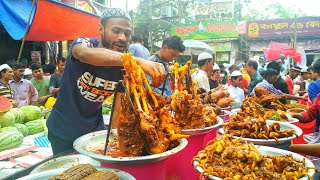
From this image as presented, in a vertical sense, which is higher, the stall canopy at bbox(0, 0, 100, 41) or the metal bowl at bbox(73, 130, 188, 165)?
the stall canopy at bbox(0, 0, 100, 41)

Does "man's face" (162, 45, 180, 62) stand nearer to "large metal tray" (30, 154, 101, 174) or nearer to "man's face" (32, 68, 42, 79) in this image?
"large metal tray" (30, 154, 101, 174)

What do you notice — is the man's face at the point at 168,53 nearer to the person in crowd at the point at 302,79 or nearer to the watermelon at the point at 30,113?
the watermelon at the point at 30,113

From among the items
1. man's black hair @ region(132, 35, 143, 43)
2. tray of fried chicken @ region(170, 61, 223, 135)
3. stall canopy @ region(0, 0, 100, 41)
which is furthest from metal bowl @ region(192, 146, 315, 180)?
man's black hair @ region(132, 35, 143, 43)

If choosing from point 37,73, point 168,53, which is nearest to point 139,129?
point 168,53

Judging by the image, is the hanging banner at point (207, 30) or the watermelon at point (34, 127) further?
the hanging banner at point (207, 30)

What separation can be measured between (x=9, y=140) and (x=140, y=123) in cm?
283

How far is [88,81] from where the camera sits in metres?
2.26

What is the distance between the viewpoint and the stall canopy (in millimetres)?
5933

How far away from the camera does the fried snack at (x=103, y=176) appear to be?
1.18 m

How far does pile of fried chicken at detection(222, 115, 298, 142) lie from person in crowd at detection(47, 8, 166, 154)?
932 mm

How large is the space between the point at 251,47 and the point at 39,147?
24.6 m

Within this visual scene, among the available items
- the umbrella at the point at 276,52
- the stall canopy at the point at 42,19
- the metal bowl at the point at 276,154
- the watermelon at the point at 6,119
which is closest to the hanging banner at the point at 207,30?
the umbrella at the point at 276,52

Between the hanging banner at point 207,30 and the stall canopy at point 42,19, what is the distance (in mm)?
19165

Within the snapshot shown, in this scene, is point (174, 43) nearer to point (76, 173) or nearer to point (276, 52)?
point (76, 173)
